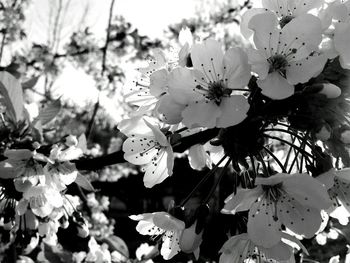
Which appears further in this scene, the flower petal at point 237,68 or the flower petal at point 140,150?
the flower petal at point 140,150

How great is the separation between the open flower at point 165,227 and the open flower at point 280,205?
0.55 feet

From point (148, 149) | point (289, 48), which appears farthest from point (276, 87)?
point (148, 149)

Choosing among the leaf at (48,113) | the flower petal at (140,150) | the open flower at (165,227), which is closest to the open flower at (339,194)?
the open flower at (165,227)

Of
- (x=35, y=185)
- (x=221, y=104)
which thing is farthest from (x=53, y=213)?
(x=221, y=104)

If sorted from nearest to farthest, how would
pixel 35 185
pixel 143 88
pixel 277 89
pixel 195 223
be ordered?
pixel 277 89 < pixel 195 223 < pixel 143 88 < pixel 35 185

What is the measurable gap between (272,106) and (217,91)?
0.19 metres

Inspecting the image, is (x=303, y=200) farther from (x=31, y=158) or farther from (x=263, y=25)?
(x=31, y=158)

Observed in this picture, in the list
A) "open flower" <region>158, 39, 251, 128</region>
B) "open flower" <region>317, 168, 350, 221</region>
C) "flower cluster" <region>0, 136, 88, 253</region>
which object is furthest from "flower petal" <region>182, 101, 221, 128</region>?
"flower cluster" <region>0, 136, 88, 253</region>

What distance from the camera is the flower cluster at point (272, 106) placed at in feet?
3.06

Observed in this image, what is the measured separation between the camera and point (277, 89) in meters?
0.91

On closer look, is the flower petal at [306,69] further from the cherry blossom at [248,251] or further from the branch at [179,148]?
the cherry blossom at [248,251]

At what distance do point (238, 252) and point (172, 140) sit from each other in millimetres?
351

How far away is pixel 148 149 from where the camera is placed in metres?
1.30

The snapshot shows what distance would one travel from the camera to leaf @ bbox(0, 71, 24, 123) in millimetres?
1709
